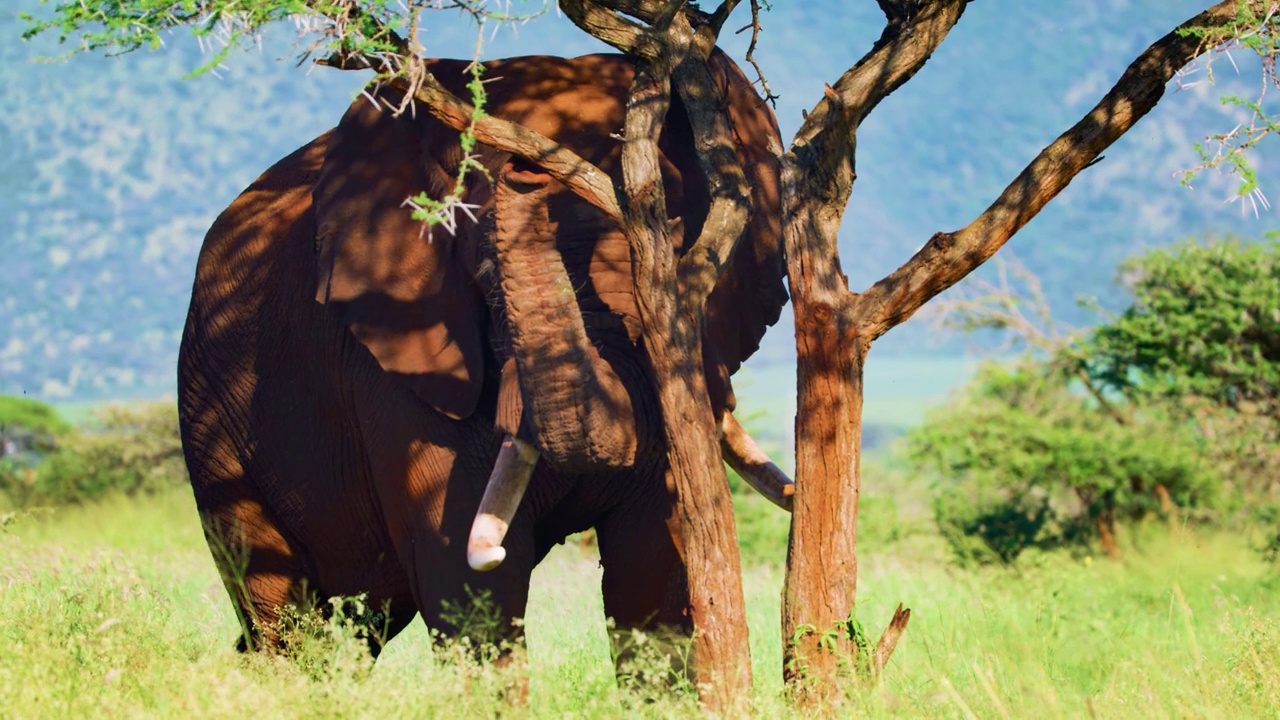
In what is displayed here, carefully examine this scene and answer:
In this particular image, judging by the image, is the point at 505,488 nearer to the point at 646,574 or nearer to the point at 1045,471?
the point at 646,574

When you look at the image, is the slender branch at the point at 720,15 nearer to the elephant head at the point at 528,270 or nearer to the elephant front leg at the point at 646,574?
the elephant head at the point at 528,270

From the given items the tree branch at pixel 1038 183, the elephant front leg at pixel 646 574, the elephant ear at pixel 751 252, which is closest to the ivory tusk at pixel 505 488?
the elephant front leg at pixel 646 574

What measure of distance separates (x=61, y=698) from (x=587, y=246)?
233 cm

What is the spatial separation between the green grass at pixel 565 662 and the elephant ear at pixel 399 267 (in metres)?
1.05

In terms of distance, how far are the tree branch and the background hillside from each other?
80.0m

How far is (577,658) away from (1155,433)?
1122 centimetres

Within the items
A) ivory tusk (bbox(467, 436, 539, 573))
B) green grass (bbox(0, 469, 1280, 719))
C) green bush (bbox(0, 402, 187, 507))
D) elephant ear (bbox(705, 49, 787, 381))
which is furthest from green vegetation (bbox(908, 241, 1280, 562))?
green bush (bbox(0, 402, 187, 507))

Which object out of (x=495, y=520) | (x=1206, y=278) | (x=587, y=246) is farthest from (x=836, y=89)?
(x=1206, y=278)

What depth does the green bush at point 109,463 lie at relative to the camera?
67.1 feet

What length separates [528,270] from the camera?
16.1 ft

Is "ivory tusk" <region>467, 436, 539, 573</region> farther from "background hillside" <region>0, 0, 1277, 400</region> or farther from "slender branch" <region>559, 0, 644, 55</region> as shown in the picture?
"background hillside" <region>0, 0, 1277, 400</region>

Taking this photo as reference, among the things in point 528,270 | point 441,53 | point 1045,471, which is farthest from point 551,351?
point 441,53

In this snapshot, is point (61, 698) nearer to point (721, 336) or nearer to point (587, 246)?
point (587, 246)

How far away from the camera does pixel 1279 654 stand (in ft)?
17.7
